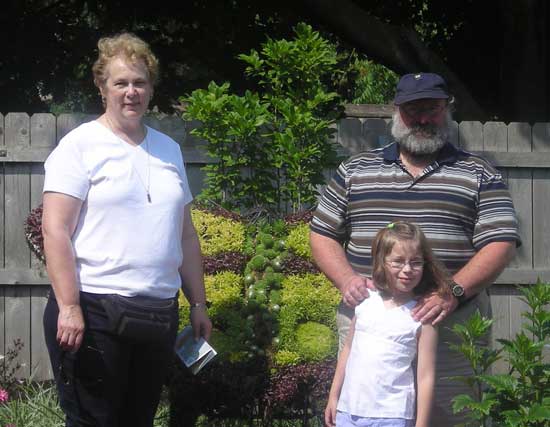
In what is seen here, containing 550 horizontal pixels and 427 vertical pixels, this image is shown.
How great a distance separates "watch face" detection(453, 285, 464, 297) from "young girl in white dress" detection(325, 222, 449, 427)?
0.04 m

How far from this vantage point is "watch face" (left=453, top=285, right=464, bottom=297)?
A: 379 cm

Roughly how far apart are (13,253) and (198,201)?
1800 millimetres

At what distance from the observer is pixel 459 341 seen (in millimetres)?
3955

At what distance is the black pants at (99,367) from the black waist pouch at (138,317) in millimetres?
36

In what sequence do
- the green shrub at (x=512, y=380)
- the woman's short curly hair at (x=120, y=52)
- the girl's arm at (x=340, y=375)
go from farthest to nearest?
1. the girl's arm at (x=340, y=375)
2. the woman's short curly hair at (x=120, y=52)
3. the green shrub at (x=512, y=380)

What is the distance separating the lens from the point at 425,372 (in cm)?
366


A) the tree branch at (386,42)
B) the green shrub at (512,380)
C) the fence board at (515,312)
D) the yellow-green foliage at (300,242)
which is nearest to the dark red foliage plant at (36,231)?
the yellow-green foliage at (300,242)

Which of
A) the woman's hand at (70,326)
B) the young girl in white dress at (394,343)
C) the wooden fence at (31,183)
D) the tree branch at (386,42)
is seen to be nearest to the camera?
the woman's hand at (70,326)

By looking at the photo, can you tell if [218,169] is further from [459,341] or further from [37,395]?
[459,341]

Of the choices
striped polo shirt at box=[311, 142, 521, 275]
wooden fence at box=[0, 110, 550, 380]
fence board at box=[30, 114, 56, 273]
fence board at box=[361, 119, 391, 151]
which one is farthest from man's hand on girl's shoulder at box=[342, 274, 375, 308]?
fence board at box=[30, 114, 56, 273]

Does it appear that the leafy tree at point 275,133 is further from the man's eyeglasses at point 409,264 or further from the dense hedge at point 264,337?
the man's eyeglasses at point 409,264

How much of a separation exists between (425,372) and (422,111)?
3.32 ft

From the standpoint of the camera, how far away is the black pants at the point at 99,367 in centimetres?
364

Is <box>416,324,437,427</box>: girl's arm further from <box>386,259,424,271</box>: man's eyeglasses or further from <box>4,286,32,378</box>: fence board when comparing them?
<box>4,286,32,378</box>: fence board
